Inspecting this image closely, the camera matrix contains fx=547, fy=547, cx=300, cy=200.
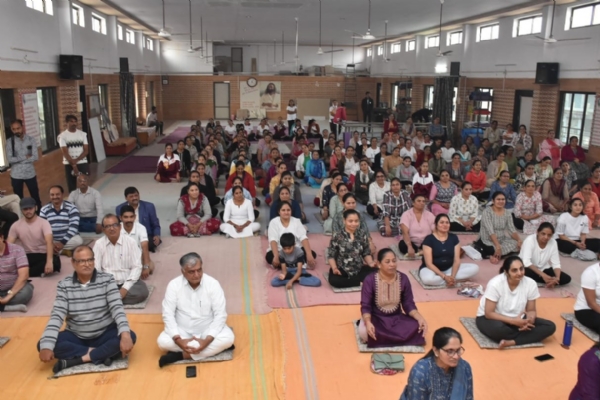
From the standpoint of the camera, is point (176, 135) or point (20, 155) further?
point (176, 135)

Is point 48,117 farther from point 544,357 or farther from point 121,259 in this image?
point 544,357

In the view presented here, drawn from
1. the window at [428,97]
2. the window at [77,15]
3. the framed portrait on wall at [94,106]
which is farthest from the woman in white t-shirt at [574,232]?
the window at [428,97]

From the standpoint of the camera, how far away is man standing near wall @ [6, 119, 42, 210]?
7422mm

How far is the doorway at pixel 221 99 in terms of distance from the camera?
26062 mm

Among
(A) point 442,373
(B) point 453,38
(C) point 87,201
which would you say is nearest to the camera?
(A) point 442,373

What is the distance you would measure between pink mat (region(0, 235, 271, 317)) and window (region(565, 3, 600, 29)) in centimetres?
848

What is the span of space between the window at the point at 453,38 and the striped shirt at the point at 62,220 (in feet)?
46.3

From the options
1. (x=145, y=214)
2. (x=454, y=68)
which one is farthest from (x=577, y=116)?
(x=145, y=214)

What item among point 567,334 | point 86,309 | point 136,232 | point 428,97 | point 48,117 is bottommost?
point 567,334

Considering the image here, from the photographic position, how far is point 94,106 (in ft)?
45.1

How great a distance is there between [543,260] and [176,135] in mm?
15954

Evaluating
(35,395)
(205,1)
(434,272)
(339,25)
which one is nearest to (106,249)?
(35,395)

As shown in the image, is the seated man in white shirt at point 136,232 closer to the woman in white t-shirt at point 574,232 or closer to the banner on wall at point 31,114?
the banner on wall at point 31,114

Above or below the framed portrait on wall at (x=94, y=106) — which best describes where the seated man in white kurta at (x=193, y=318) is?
below
